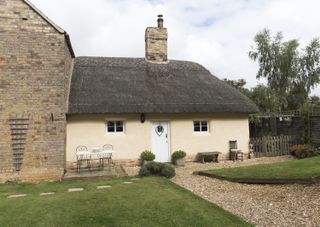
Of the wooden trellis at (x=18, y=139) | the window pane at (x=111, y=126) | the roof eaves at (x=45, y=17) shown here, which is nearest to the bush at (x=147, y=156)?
the window pane at (x=111, y=126)

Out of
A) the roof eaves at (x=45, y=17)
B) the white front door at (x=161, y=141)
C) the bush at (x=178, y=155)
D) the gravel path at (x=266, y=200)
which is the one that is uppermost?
the roof eaves at (x=45, y=17)

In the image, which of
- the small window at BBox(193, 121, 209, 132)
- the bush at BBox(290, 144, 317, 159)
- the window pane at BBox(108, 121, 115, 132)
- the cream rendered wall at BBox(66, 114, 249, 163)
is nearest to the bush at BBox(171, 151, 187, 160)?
the cream rendered wall at BBox(66, 114, 249, 163)

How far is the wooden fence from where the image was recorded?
17.2 meters

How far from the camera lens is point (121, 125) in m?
14.8

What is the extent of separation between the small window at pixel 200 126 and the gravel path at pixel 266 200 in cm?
576

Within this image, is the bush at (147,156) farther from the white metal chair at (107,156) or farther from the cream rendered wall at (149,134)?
the white metal chair at (107,156)

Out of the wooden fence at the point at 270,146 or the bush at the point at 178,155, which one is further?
the wooden fence at the point at 270,146

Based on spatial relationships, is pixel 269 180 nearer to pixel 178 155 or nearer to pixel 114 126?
pixel 178 155

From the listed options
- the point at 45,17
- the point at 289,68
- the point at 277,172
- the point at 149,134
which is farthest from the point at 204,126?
the point at 289,68

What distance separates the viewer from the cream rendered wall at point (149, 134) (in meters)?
14.0

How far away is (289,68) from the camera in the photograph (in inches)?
1299

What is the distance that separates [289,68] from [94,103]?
2566 cm

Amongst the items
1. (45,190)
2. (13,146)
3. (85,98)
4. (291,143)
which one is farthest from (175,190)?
(291,143)

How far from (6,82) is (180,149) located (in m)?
8.32
